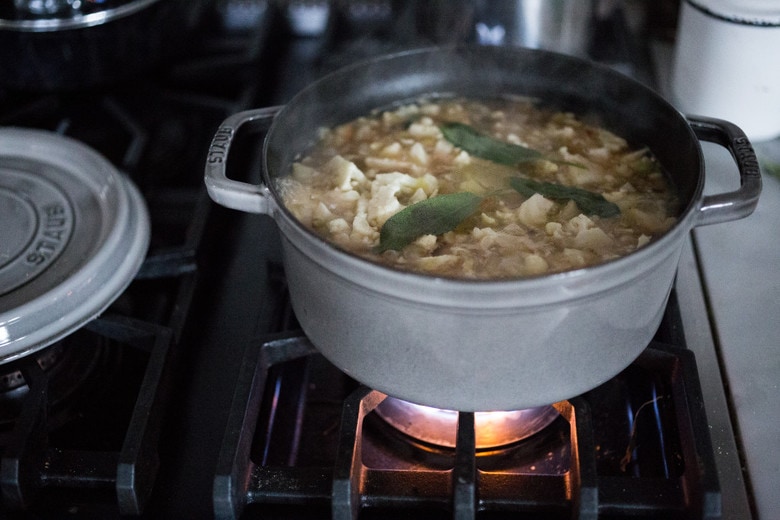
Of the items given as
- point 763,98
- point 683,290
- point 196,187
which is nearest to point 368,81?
point 196,187

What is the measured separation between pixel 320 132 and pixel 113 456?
0.49 m

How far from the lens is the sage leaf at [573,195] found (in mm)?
924

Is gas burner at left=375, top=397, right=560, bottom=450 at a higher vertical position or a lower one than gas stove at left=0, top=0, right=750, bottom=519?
lower

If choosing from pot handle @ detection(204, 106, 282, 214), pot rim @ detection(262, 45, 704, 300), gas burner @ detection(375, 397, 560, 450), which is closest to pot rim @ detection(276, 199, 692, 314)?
pot rim @ detection(262, 45, 704, 300)

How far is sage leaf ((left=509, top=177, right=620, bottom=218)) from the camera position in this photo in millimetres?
924

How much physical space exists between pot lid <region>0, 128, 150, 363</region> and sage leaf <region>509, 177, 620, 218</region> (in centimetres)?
47

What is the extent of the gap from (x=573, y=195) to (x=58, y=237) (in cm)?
62

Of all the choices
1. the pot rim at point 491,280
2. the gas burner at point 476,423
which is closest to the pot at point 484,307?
the pot rim at point 491,280

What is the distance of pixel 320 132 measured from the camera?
1.08m

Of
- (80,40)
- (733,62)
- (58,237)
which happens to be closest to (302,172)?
(58,237)

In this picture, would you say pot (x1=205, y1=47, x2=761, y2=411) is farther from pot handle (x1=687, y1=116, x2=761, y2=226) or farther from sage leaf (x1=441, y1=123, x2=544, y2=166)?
sage leaf (x1=441, y1=123, x2=544, y2=166)

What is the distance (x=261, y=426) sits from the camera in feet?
2.96

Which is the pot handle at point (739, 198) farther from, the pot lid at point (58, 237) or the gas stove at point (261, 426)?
the pot lid at point (58, 237)

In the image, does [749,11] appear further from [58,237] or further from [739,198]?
[58,237]
